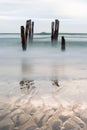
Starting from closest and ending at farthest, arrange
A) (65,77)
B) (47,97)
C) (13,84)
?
(47,97) → (13,84) → (65,77)

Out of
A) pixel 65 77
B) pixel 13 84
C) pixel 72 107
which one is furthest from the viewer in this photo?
pixel 65 77

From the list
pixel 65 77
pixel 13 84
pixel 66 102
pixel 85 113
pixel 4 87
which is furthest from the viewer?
pixel 65 77

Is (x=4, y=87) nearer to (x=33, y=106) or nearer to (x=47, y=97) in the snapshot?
(x=47, y=97)

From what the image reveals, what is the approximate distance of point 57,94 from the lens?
33.8 ft

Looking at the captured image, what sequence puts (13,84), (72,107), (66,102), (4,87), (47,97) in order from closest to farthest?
1. (72,107)
2. (66,102)
3. (47,97)
4. (4,87)
5. (13,84)

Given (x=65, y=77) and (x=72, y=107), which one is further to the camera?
(x=65, y=77)

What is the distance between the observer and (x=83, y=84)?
12.1 m

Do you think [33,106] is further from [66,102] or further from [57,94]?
[57,94]

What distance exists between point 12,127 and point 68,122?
118cm

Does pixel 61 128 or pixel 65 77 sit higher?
pixel 61 128

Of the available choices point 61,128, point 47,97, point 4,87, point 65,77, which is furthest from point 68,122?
point 65,77

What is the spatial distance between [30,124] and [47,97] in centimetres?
286

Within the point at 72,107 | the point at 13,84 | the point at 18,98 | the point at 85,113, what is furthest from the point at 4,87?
the point at 85,113

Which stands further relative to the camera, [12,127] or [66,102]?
[66,102]
